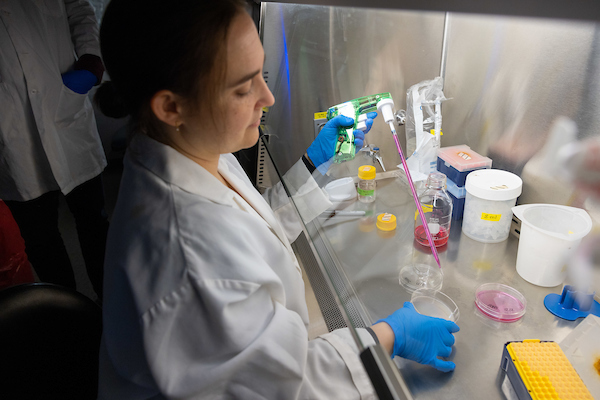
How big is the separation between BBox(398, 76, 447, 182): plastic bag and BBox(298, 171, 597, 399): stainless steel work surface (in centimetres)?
15

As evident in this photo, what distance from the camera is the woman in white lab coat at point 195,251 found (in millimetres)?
725

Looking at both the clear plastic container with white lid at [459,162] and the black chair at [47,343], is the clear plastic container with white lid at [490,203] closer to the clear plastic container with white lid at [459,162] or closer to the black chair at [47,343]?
the clear plastic container with white lid at [459,162]

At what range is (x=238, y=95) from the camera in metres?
0.82

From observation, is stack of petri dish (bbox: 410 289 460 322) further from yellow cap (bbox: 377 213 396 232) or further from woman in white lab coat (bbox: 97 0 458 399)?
yellow cap (bbox: 377 213 396 232)

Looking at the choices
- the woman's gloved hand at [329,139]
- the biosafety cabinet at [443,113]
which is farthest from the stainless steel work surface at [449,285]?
the woman's gloved hand at [329,139]

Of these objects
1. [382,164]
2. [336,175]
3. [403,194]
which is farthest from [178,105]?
[382,164]

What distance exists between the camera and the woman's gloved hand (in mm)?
1549

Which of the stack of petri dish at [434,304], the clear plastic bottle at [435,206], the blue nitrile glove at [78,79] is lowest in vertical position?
the stack of petri dish at [434,304]

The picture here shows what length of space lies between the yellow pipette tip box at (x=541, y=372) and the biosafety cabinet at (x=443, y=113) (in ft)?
0.27

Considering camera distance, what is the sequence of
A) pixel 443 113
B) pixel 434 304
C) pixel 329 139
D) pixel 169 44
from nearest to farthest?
pixel 169 44, pixel 434 304, pixel 329 139, pixel 443 113

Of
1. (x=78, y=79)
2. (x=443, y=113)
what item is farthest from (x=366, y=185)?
(x=78, y=79)

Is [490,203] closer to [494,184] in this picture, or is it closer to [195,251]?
[494,184]

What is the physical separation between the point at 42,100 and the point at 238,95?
1.60 m

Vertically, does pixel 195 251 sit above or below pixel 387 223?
above
